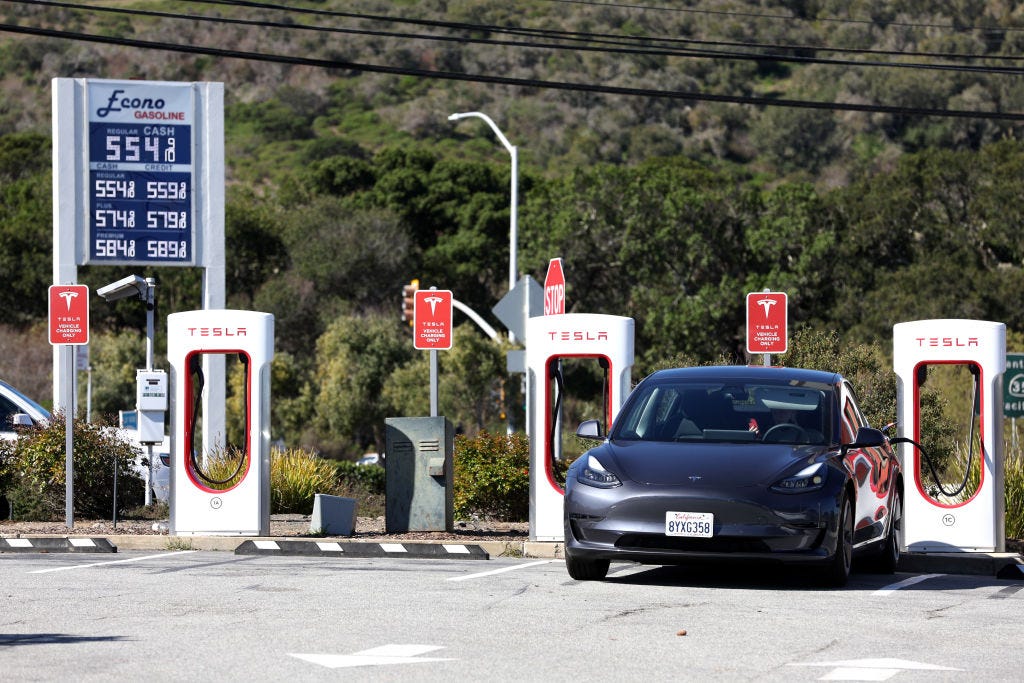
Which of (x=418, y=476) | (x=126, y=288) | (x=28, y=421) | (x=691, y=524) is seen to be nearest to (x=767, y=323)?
(x=418, y=476)

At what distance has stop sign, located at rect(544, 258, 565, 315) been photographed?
16656 millimetres

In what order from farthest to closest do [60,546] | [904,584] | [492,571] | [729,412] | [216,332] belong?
1. [216,332]
2. [60,546]
3. [492,571]
4. [904,584]
5. [729,412]

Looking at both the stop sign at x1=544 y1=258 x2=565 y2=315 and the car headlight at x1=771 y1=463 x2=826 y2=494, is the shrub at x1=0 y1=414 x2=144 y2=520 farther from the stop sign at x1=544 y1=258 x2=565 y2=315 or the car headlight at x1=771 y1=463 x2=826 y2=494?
the car headlight at x1=771 y1=463 x2=826 y2=494

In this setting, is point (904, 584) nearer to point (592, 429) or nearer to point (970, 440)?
point (970, 440)

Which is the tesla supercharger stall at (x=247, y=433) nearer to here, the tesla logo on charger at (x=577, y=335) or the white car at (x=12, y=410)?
the tesla logo on charger at (x=577, y=335)

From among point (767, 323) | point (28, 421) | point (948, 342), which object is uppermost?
point (767, 323)

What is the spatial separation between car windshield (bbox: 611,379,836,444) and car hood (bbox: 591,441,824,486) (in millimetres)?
254

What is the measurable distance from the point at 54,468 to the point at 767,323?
7.51 metres

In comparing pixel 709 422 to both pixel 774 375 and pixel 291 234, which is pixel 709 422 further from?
pixel 291 234

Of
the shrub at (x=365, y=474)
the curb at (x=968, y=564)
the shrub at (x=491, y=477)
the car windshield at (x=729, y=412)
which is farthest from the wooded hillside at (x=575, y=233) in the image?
the car windshield at (x=729, y=412)

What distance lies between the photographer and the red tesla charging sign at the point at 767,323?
58.5ft

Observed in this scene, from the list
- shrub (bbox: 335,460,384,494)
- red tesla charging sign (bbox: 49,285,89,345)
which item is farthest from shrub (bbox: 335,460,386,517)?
red tesla charging sign (bbox: 49,285,89,345)

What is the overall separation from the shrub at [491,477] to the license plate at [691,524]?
633cm

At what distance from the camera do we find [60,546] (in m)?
15.0
